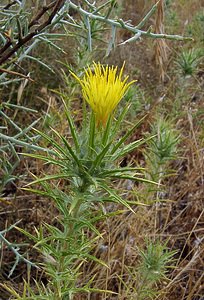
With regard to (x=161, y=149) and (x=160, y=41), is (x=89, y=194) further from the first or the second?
(x=160, y=41)

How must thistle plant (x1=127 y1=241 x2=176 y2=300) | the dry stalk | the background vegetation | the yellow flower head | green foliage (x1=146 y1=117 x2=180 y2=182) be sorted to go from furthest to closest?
the dry stalk, green foliage (x1=146 y1=117 x2=180 y2=182), thistle plant (x1=127 y1=241 x2=176 y2=300), the background vegetation, the yellow flower head

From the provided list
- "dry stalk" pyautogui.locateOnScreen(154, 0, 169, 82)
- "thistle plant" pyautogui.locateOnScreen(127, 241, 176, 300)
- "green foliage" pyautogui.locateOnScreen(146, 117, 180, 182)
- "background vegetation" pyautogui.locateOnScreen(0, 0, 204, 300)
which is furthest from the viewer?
"dry stalk" pyautogui.locateOnScreen(154, 0, 169, 82)

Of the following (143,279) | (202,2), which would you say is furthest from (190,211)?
(202,2)

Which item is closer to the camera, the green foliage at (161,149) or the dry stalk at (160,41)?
the green foliage at (161,149)

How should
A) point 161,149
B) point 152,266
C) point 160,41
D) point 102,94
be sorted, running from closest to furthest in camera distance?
point 102,94
point 152,266
point 161,149
point 160,41

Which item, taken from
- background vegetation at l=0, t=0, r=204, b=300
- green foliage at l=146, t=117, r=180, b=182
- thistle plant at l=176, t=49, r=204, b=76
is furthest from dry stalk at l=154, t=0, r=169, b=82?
green foliage at l=146, t=117, r=180, b=182

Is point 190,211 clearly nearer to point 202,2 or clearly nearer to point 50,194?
point 50,194

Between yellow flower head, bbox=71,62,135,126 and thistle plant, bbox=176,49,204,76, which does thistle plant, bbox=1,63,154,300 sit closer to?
yellow flower head, bbox=71,62,135,126

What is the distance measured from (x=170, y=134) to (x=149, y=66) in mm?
2253

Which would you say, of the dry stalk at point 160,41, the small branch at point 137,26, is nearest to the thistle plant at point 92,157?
the small branch at point 137,26

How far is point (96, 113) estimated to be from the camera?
0.93 metres

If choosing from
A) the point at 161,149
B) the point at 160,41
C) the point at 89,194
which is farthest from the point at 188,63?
the point at 89,194

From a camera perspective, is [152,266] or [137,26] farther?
[152,266]

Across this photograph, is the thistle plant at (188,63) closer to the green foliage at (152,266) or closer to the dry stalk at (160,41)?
the dry stalk at (160,41)
